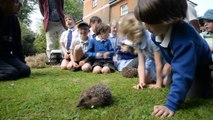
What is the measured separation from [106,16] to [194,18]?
90.0 ft

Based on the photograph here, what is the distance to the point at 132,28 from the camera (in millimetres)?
3922

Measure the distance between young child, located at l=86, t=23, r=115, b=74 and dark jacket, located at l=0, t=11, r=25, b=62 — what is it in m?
1.58

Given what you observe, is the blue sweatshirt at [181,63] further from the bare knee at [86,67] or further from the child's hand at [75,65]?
the child's hand at [75,65]

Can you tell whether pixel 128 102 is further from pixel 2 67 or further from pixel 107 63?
pixel 107 63

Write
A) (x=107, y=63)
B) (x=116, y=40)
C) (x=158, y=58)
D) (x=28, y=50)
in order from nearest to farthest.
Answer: (x=158, y=58)
(x=107, y=63)
(x=116, y=40)
(x=28, y=50)

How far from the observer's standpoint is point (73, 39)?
7.36 meters

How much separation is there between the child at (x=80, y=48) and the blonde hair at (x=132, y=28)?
2816mm

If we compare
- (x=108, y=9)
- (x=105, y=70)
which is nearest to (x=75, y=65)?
(x=105, y=70)

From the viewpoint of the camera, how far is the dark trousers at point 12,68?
5.09 m

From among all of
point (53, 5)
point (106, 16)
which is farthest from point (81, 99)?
point (106, 16)

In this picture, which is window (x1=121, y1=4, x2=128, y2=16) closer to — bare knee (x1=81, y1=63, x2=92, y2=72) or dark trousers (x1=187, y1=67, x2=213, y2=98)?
bare knee (x1=81, y1=63, x2=92, y2=72)

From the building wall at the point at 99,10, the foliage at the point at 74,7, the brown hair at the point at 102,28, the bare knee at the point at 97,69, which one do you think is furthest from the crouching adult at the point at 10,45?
the foliage at the point at 74,7

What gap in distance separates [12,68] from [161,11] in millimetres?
3428

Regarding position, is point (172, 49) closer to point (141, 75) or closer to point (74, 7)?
point (141, 75)
